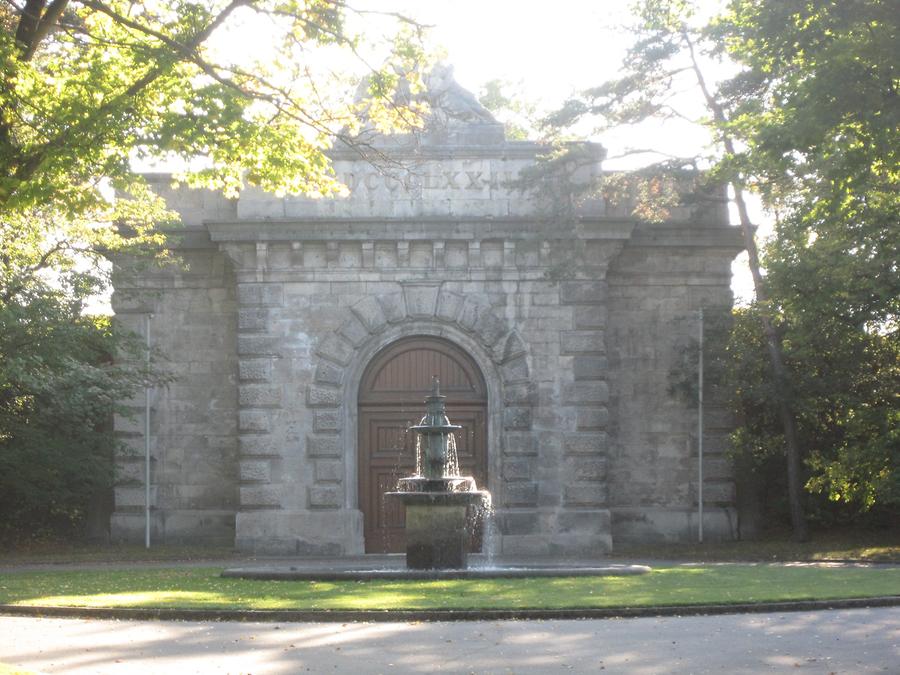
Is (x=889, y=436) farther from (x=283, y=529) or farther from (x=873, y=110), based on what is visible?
(x=873, y=110)

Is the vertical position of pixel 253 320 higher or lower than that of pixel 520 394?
higher

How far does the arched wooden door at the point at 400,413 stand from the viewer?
25000 millimetres

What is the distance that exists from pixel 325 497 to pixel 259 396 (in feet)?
6.89

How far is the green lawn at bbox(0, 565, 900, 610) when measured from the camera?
14.7 metres

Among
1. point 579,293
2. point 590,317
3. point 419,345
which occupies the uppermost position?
point 579,293

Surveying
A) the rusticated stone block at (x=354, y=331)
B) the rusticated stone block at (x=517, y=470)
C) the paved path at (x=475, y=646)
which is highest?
the rusticated stone block at (x=354, y=331)

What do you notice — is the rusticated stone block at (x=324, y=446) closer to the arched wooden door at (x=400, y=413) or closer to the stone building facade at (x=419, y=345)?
the stone building facade at (x=419, y=345)

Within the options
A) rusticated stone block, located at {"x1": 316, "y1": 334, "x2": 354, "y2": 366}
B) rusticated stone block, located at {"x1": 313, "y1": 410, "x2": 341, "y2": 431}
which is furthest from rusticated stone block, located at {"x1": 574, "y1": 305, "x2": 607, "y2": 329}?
rusticated stone block, located at {"x1": 313, "y1": 410, "x2": 341, "y2": 431}

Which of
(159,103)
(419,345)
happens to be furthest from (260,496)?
(159,103)

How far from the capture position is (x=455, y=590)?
53.5 feet

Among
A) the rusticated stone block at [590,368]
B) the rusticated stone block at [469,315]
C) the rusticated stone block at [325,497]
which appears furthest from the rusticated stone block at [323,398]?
the rusticated stone block at [590,368]

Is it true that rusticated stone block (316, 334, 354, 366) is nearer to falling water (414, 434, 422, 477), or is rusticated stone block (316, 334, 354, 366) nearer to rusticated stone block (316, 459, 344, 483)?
rusticated stone block (316, 459, 344, 483)

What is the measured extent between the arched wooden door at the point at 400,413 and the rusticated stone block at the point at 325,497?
594mm

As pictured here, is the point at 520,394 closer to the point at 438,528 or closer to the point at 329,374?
the point at 329,374
